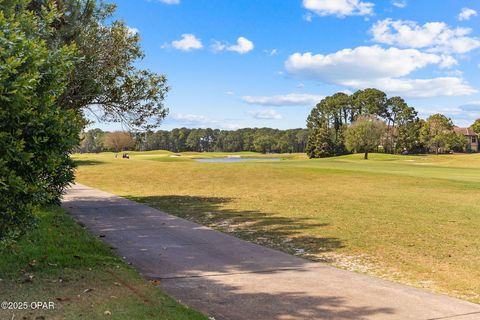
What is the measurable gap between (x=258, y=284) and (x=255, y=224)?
606 centimetres

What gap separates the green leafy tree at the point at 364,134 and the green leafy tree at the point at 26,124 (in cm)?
9005

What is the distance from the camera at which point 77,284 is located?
6137 millimetres

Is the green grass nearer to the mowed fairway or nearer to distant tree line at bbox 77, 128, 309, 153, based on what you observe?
the mowed fairway

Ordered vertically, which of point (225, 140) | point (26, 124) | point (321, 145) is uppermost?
point (225, 140)

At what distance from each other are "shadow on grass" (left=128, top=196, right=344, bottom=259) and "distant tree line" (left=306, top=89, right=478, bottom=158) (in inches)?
3101

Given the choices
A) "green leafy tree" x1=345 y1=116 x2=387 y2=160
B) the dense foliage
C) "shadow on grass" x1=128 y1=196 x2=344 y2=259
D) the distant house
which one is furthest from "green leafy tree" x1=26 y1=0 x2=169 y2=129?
the distant house

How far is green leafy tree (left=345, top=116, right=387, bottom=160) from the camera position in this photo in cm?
9144

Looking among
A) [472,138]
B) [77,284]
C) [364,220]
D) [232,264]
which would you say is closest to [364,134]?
[472,138]

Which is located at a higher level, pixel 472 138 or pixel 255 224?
pixel 472 138

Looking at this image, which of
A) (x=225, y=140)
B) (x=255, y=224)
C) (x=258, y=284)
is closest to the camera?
(x=258, y=284)

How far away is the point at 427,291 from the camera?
6.77m

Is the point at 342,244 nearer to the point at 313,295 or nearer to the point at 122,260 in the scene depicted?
the point at 313,295

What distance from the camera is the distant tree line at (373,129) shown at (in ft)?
308

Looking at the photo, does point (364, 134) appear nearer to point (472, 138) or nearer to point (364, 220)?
point (472, 138)
